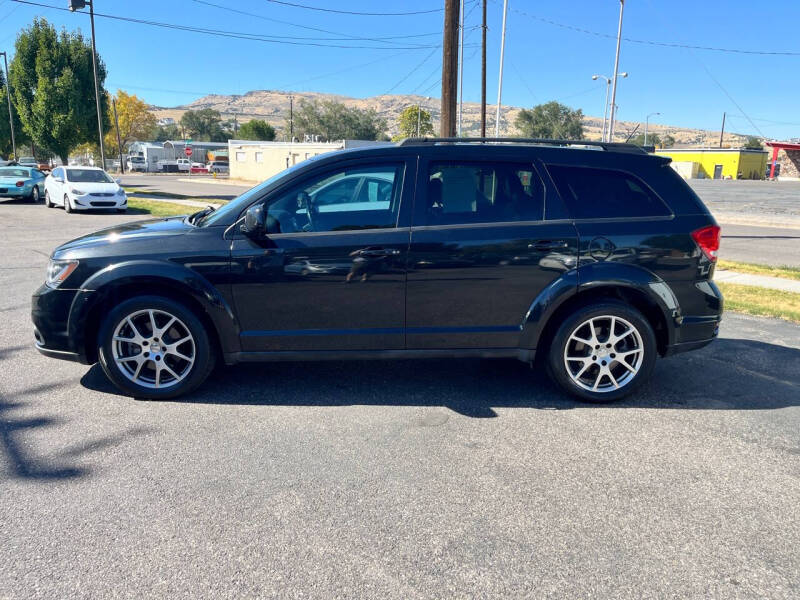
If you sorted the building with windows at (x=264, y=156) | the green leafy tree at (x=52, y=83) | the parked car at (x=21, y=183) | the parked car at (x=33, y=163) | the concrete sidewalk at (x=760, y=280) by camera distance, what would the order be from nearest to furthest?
the concrete sidewalk at (x=760, y=280)
the parked car at (x=21, y=183)
the green leafy tree at (x=52, y=83)
the parked car at (x=33, y=163)
the building with windows at (x=264, y=156)

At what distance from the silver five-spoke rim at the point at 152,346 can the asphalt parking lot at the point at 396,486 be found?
223mm

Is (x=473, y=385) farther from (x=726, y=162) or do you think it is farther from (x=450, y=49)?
(x=726, y=162)

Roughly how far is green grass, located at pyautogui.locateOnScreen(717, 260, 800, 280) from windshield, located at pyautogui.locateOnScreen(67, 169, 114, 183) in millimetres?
18350

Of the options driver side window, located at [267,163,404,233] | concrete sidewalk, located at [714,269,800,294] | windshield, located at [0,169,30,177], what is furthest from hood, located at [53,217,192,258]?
windshield, located at [0,169,30,177]

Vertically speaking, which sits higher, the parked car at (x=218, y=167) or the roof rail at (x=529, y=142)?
the parked car at (x=218, y=167)

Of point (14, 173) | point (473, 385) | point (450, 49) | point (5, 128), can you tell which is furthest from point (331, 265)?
point (5, 128)

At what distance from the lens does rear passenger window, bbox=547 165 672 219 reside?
461 cm

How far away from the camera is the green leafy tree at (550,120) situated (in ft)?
335

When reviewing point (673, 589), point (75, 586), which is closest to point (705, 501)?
point (673, 589)

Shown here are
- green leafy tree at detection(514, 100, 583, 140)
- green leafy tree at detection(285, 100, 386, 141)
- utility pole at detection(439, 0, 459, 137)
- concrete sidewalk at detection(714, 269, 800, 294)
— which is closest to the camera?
concrete sidewalk at detection(714, 269, 800, 294)

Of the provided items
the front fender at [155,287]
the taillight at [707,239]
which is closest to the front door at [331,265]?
the front fender at [155,287]

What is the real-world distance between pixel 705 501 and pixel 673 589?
86 cm

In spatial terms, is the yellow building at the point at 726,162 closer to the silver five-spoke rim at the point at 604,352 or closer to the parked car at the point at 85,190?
the parked car at the point at 85,190

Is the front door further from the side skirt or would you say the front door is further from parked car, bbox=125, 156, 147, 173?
parked car, bbox=125, 156, 147, 173
